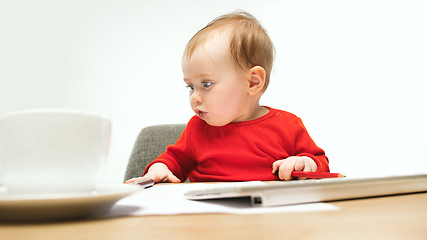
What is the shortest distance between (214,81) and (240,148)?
210 millimetres

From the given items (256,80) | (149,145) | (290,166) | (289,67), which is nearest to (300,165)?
(290,166)

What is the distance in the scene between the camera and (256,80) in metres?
1.13

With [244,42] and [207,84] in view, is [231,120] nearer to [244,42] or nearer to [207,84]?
[207,84]

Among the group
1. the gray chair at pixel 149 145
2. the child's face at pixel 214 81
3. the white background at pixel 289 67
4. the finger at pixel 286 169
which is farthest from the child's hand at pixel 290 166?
the white background at pixel 289 67

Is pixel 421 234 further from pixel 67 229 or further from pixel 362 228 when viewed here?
pixel 67 229

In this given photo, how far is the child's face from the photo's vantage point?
1.05m

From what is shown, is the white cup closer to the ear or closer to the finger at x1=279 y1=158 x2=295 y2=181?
the finger at x1=279 y1=158 x2=295 y2=181

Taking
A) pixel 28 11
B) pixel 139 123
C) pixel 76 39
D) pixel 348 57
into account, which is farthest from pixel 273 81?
pixel 28 11

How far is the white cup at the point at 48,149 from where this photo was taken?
0.33m

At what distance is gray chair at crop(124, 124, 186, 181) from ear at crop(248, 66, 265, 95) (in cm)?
43

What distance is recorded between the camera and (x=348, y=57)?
8.33 feet

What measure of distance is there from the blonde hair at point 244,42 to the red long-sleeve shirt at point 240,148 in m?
0.17

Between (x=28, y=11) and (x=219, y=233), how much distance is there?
2.63m

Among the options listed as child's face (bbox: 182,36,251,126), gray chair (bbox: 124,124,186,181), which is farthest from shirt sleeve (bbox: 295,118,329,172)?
gray chair (bbox: 124,124,186,181)
